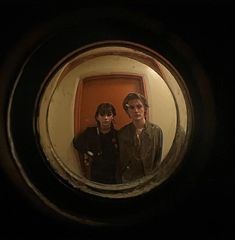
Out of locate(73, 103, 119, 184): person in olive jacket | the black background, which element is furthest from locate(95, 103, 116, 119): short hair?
the black background

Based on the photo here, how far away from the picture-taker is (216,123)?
54 centimetres

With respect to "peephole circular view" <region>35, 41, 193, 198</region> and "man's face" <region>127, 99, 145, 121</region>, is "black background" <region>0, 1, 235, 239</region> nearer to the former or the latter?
"peephole circular view" <region>35, 41, 193, 198</region>

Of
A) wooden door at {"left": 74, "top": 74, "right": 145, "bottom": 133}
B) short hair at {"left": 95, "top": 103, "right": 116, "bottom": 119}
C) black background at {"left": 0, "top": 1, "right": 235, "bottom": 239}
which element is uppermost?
wooden door at {"left": 74, "top": 74, "right": 145, "bottom": 133}

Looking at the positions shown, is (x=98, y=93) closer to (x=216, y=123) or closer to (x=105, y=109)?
(x=105, y=109)

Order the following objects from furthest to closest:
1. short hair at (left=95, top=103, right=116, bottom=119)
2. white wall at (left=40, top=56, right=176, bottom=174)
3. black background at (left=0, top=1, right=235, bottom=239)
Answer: short hair at (left=95, top=103, right=116, bottom=119), white wall at (left=40, top=56, right=176, bottom=174), black background at (left=0, top=1, right=235, bottom=239)

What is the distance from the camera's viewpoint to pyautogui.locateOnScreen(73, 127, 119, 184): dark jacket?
2.35 feet

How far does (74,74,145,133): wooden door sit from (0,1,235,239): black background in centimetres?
23

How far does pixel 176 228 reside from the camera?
0.56 meters

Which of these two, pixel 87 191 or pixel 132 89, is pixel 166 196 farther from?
pixel 132 89

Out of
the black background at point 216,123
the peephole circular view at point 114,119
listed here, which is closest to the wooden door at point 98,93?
the peephole circular view at point 114,119

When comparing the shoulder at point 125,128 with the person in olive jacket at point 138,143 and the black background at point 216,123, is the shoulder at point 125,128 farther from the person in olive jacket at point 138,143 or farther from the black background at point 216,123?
the black background at point 216,123

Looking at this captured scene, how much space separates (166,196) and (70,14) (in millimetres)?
270

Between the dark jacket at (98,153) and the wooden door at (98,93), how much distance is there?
2 centimetres

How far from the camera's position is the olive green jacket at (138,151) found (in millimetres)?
710
